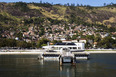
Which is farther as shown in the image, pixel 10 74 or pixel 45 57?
pixel 45 57

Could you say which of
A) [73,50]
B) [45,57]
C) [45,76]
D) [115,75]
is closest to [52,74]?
[45,76]

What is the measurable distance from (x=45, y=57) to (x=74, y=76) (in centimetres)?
5538

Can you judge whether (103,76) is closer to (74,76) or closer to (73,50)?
(74,76)

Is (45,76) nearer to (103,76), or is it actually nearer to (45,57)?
(103,76)

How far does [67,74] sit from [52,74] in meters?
3.71

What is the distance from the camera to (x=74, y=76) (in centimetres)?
7538

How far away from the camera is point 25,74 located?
77.9m

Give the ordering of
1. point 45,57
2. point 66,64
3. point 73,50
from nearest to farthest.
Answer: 1. point 66,64
2. point 45,57
3. point 73,50

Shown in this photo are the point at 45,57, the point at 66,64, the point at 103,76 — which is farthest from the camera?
the point at 45,57

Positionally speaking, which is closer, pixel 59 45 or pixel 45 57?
pixel 45 57

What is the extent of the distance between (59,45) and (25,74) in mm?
66676

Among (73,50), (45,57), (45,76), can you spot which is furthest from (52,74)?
(73,50)

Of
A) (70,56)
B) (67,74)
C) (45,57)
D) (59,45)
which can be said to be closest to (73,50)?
(59,45)

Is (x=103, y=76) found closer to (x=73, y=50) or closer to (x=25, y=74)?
(x=25, y=74)
